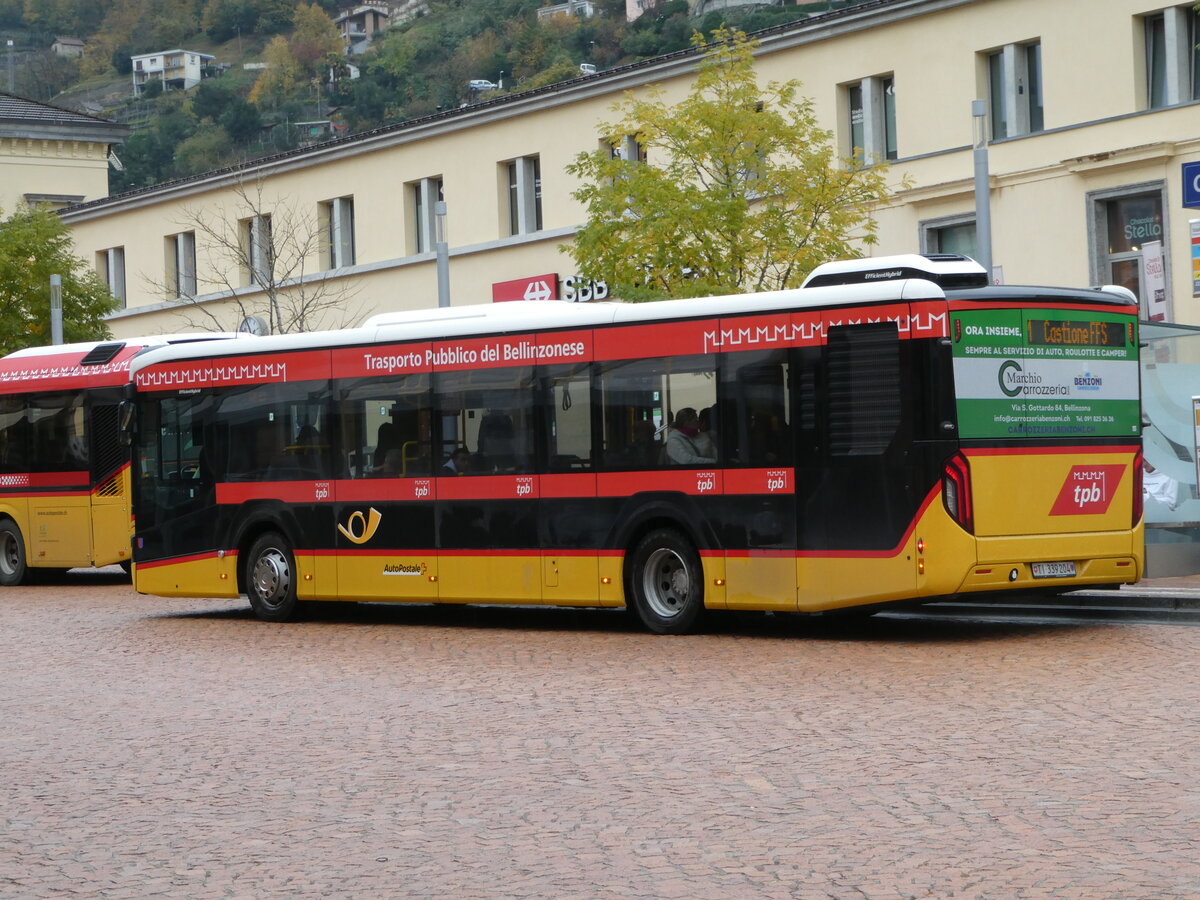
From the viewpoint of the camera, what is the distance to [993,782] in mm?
8781

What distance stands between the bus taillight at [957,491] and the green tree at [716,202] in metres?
15.8

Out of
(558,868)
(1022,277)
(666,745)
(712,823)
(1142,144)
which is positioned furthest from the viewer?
(1022,277)

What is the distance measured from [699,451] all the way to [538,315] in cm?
228

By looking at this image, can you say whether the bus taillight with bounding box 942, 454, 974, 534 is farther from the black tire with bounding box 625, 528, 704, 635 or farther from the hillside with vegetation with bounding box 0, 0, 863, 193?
the hillside with vegetation with bounding box 0, 0, 863, 193

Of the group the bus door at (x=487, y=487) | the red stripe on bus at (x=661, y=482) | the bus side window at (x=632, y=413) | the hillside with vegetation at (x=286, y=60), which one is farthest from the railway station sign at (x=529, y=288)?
the hillside with vegetation at (x=286, y=60)

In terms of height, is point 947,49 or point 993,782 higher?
point 947,49

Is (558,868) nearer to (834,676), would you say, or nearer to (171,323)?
(834,676)

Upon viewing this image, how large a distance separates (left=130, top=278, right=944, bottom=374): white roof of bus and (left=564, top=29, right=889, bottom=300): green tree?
11.1 m

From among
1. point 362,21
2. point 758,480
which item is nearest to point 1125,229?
point 758,480

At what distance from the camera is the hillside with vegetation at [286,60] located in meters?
121

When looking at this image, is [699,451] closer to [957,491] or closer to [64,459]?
[957,491]

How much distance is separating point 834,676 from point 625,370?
4.57 m

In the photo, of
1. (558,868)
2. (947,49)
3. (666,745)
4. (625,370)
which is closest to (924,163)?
(947,49)

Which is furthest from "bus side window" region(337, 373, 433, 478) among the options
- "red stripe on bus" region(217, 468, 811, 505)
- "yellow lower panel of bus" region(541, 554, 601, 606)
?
"yellow lower panel of bus" region(541, 554, 601, 606)
